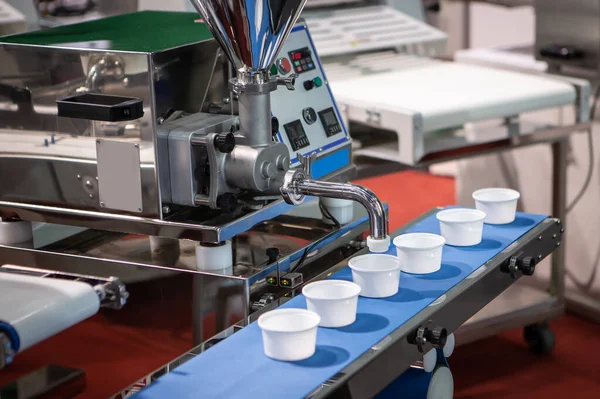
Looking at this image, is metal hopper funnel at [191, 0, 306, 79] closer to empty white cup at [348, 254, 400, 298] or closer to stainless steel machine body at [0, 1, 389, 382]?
stainless steel machine body at [0, 1, 389, 382]

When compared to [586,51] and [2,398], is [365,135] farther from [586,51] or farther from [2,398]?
[2,398]

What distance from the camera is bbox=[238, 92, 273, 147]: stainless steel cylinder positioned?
1.53 metres

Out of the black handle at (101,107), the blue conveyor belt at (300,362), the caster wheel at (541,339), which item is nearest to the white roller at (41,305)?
the blue conveyor belt at (300,362)

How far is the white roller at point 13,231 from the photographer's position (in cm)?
174

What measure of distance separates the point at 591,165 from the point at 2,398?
6.48 feet

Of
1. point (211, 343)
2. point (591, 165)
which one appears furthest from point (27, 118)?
point (591, 165)

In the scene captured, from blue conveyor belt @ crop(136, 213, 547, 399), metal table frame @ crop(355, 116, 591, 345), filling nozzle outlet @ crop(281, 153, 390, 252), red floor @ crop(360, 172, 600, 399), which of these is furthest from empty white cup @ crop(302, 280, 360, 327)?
red floor @ crop(360, 172, 600, 399)

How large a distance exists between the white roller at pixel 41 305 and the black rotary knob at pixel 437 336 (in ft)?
1.59

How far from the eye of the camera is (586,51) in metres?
2.90

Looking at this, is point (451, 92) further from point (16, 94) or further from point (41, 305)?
point (41, 305)

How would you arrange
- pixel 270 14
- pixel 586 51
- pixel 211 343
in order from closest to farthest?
pixel 211 343, pixel 270 14, pixel 586 51

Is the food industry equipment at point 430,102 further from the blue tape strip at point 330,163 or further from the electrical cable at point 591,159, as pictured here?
the blue tape strip at point 330,163

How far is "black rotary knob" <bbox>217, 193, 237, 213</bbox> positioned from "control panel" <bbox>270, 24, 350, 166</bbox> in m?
0.26

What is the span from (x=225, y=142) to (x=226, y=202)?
0.11m
